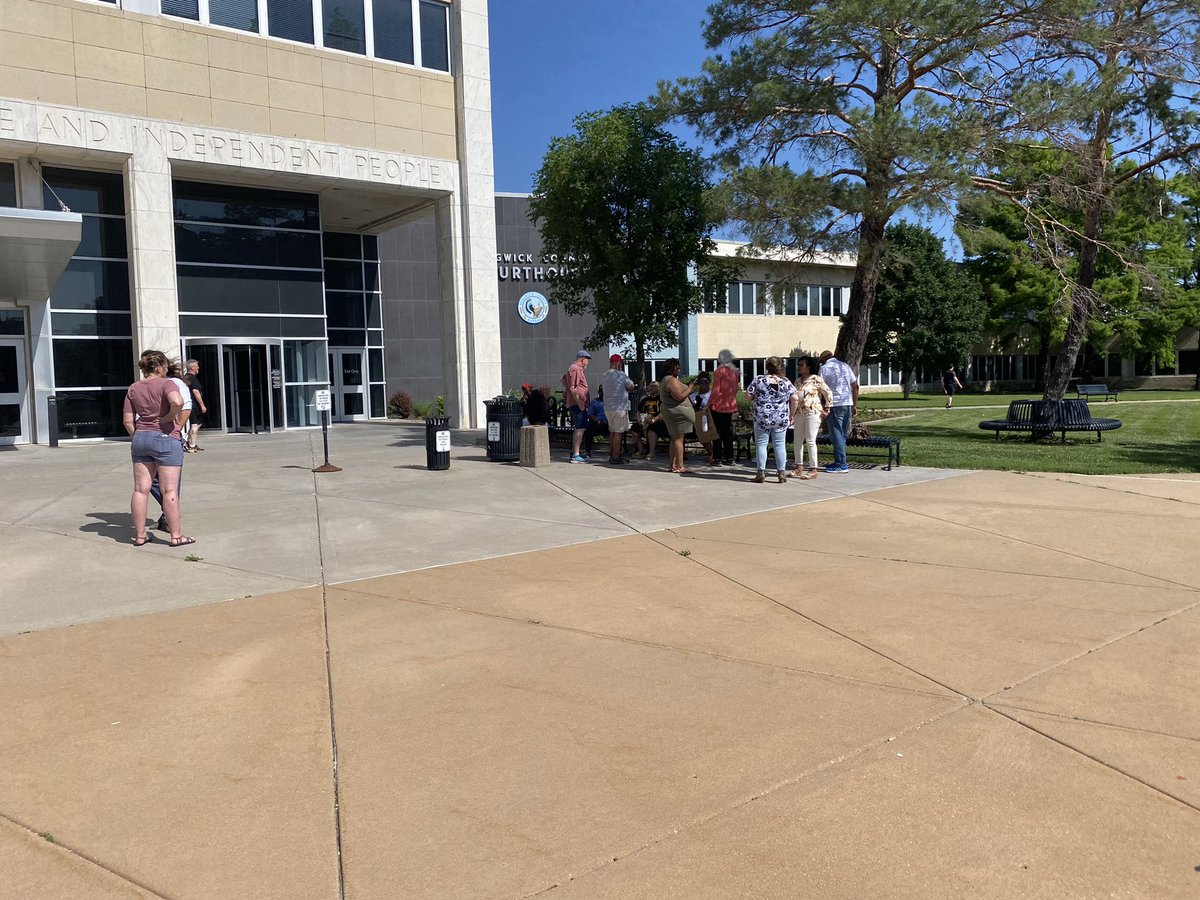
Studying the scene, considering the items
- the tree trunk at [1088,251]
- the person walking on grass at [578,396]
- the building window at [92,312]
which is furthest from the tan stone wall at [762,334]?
the person walking on grass at [578,396]

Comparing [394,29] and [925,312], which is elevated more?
[394,29]

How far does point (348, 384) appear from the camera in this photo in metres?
30.7

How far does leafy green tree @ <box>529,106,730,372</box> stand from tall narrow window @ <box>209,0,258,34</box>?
31.5 ft

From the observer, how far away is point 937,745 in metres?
3.96

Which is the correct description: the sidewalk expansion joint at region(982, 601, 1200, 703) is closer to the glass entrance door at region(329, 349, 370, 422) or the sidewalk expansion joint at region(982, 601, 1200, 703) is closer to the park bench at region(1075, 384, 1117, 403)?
the glass entrance door at region(329, 349, 370, 422)

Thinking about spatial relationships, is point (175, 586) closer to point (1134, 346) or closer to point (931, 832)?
point (931, 832)

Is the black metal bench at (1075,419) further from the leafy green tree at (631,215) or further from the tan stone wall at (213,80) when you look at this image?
the tan stone wall at (213,80)

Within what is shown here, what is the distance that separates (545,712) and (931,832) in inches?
73.2

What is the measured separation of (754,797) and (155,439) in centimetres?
683

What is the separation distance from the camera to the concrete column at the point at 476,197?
25.0 meters

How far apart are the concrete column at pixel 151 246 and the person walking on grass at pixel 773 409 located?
14827 millimetres

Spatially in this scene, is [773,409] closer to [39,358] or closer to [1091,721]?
[1091,721]

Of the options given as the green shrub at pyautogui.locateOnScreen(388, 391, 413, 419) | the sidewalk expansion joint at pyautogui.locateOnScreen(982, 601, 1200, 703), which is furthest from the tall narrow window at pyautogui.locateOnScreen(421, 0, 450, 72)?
the sidewalk expansion joint at pyautogui.locateOnScreen(982, 601, 1200, 703)

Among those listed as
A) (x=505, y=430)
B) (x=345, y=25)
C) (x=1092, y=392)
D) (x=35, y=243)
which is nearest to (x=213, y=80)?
(x=345, y=25)
